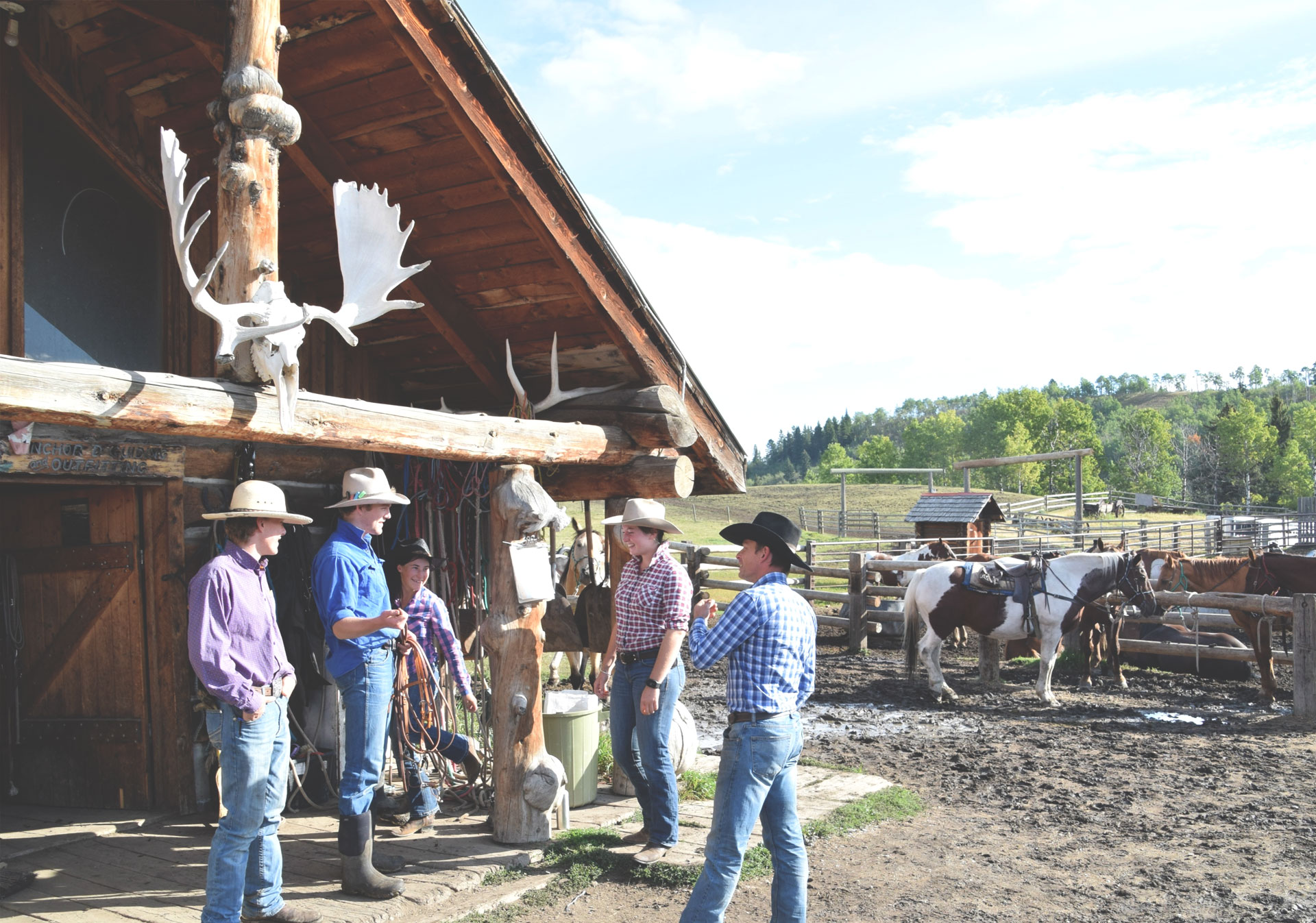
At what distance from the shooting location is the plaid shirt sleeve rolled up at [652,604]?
5.18 m

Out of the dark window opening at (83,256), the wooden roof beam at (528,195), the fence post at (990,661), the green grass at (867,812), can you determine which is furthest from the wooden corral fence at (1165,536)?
the dark window opening at (83,256)

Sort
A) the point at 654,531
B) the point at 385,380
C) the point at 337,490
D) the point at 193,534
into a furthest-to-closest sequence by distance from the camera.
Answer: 1. the point at 385,380
2. the point at 337,490
3. the point at 193,534
4. the point at 654,531

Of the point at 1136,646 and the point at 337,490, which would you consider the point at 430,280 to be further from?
the point at 1136,646

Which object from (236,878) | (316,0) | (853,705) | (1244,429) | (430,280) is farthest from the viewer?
(1244,429)

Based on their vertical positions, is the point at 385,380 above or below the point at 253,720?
above

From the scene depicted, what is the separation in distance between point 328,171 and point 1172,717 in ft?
31.2

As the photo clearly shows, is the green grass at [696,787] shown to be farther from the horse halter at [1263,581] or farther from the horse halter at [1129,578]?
the horse halter at [1263,581]

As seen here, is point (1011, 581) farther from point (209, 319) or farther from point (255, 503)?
point (255, 503)

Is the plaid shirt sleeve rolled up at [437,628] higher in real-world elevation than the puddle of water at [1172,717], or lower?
higher

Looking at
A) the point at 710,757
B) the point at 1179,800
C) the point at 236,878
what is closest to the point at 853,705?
the point at 710,757

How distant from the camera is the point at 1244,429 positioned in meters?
73.5

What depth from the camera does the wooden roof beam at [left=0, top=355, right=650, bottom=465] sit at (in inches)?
129

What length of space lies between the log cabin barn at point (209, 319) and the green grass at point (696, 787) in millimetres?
1705

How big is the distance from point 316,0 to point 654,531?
3291mm
